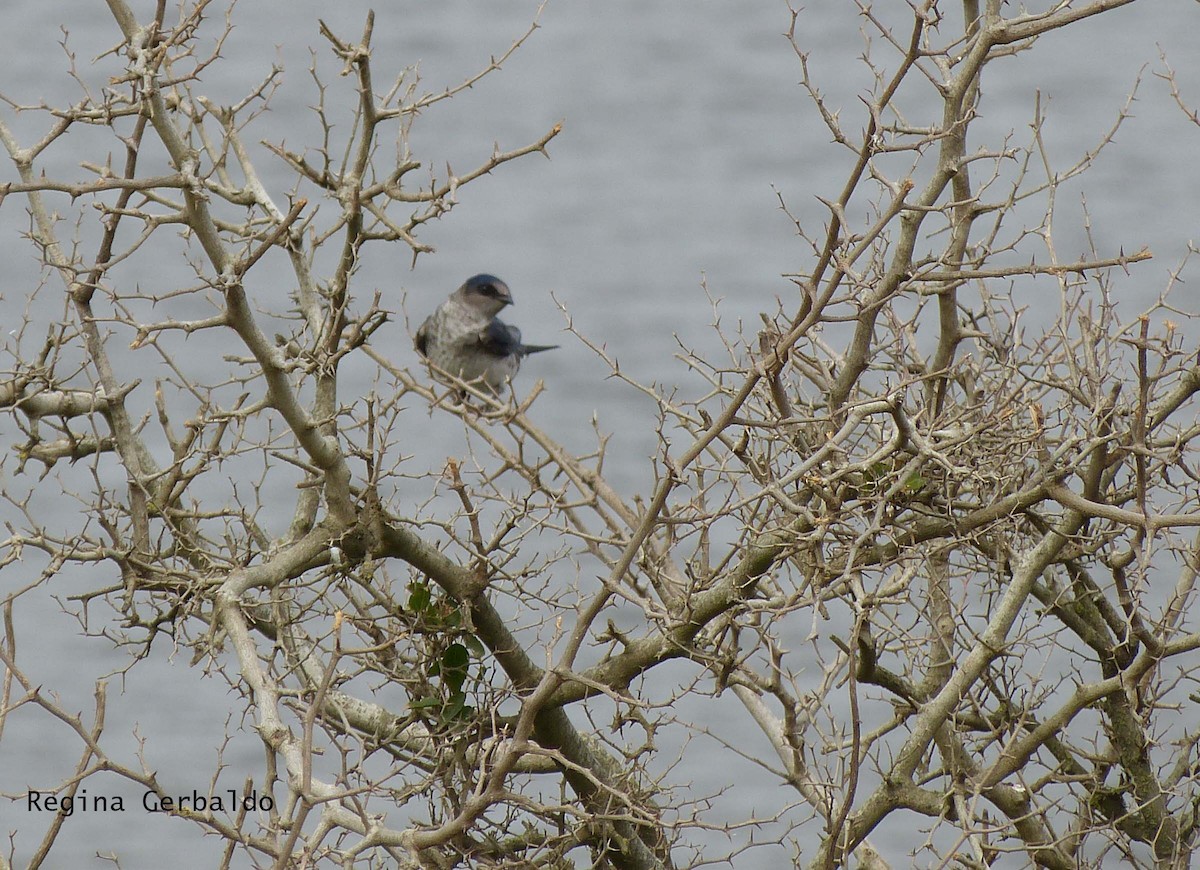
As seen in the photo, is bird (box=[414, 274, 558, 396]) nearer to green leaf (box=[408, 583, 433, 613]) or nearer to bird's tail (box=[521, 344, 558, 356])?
bird's tail (box=[521, 344, 558, 356])

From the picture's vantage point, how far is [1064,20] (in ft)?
8.58

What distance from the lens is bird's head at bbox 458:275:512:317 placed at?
Result: 237 inches

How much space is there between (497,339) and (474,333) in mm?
97

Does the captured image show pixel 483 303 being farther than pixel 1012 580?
Yes

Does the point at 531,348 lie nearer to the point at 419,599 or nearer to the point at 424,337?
the point at 424,337

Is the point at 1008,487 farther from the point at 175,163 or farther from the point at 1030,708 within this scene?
the point at 175,163

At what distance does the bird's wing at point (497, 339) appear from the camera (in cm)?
598

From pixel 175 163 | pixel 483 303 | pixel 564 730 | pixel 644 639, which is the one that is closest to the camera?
pixel 175 163

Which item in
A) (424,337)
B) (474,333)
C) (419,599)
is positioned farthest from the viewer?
(424,337)

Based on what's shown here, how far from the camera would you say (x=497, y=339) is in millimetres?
6012

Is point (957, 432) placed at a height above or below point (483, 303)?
below

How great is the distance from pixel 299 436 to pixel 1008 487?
56.8 inches

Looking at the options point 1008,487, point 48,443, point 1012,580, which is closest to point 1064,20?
point 1008,487

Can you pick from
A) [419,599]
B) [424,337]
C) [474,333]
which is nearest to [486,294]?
[474,333]
